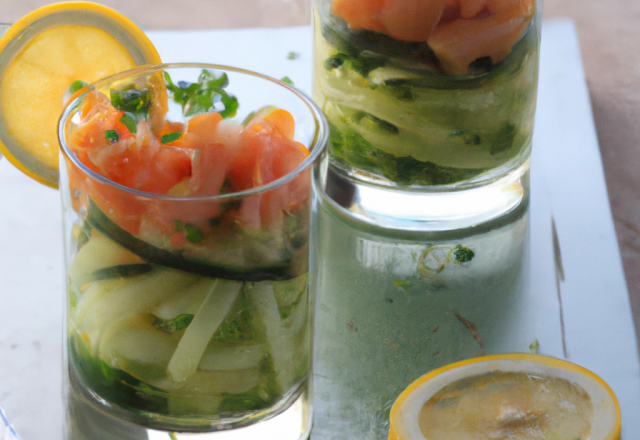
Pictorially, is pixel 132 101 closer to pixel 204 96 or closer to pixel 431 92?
pixel 204 96

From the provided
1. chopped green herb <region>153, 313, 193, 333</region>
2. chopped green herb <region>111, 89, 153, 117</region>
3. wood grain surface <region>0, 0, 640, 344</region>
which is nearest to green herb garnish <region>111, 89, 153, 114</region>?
chopped green herb <region>111, 89, 153, 117</region>

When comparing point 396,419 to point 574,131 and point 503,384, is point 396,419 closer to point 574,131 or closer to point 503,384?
point 503,384

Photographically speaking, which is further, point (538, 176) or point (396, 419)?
point (538, 176)

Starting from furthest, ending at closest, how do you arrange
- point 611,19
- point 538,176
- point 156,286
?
1. point 611,19
2. point 538,176
3. point 156,286

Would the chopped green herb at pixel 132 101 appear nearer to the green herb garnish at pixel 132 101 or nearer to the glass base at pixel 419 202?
the green herb garnish at pixel 132 101

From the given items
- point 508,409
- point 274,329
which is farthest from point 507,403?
point 274,329

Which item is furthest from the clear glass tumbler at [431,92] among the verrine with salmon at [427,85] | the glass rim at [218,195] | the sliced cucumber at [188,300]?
the sliced cucumber at [188,300]

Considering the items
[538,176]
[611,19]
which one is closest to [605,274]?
[538,176]
